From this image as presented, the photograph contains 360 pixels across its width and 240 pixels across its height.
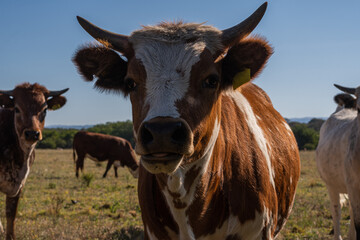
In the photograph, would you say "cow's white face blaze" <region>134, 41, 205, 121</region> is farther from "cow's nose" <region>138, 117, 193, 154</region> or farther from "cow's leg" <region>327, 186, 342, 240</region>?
"cow's leg" <region>327, 186, 342, 240</region>

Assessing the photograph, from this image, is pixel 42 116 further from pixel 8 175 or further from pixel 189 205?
pixel 189 205

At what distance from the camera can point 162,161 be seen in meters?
2.36

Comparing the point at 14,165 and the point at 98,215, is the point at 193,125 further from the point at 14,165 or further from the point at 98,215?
the point at 98,215

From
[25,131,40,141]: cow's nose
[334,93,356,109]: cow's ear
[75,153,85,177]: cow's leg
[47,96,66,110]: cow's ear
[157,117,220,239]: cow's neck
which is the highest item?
[334,93,356,109]: cow's ear

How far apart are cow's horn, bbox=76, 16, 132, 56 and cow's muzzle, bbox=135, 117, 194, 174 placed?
3.23 ft

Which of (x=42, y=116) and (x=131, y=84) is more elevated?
(x=131, y=84)

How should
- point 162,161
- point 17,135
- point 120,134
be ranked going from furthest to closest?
point 120,134 < point 17,135 < point 162,161

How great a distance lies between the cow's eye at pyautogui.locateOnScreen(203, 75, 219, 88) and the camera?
280cm

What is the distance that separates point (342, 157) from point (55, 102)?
5.43m

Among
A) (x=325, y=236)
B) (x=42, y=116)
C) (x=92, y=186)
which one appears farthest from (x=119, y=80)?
(x=92, y=186)

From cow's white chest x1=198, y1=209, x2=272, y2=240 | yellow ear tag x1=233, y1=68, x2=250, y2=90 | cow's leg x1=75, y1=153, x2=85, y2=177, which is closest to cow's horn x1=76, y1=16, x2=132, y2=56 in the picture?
yellow ear tag x1=233, y1=68, x2=250, y2=90

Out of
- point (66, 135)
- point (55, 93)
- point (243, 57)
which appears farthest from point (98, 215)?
point (66, 135)

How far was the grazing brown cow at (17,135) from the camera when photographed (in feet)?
21.1

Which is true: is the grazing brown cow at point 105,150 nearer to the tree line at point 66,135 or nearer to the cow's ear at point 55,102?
the cow's ear at point 55,102
